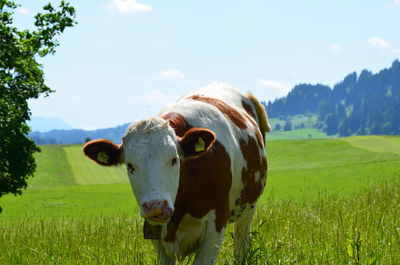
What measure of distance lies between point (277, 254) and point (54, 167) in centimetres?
7671

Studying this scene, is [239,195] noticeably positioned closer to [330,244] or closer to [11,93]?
[330,244]

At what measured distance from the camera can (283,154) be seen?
7775 cm

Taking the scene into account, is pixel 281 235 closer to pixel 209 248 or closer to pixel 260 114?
pixel 209 248

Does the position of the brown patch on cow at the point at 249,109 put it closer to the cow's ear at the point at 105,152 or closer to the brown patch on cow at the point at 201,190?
the brown patch on cow at the point at 201,190

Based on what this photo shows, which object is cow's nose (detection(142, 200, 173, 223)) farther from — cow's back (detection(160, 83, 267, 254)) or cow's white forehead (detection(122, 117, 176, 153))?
cow's back (detection(160, 83, 267, 254))

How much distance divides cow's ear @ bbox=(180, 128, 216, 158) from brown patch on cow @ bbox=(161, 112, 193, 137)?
1.14 ft

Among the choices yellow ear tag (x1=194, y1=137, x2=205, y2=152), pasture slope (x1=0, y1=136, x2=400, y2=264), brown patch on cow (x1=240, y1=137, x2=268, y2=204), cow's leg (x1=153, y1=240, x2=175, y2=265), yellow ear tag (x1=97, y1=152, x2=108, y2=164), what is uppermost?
yellow ear tag (x1=194, y1=137, x2=205, y2=152)

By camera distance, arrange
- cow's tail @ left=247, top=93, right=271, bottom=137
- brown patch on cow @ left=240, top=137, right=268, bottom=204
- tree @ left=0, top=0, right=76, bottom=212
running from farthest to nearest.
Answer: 1. tree @ left=0, top=0, right=76, bottom=212
2. cow's tail @ left=247, top=93, right=271, bottom=137
3. brown patch on cow @ left=240, top=137, right=268, bottom=204

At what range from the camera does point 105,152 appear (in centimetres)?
487

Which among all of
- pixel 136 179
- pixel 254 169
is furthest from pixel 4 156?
pixel 136 179

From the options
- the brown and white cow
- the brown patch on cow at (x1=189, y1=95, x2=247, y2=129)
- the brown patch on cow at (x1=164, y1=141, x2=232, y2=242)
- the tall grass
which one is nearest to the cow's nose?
the brown and white cow

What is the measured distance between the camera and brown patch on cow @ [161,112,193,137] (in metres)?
5.14

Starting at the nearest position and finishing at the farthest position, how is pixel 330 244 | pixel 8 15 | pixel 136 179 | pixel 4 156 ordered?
pixel 136 179 → pixel 330 244 → pixel 8 15 → pixel 4 156

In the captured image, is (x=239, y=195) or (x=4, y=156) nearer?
(x=239, y=195)
